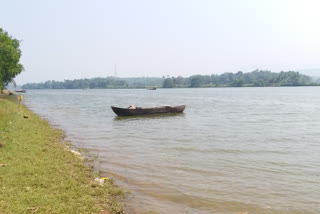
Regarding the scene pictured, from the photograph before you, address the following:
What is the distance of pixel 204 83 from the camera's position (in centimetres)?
19238

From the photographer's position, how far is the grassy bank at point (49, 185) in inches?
220

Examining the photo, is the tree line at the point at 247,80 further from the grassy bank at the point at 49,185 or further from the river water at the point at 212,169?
the grassy bank at the point at 49,185

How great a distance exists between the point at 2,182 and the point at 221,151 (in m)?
8.46

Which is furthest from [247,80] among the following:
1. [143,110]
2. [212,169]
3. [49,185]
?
[49,185]

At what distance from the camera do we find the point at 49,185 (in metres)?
6.66

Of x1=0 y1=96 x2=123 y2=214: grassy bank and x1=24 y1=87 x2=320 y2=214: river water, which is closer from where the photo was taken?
x1=0 y1=96 x2=123 y2=214: grassy bank

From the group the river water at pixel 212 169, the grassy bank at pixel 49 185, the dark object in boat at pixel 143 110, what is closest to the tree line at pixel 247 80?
the dark object in boat at pixel 143 110

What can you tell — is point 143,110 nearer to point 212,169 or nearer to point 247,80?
point 212,169

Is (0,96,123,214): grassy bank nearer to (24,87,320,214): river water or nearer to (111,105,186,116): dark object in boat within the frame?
(24,87,320,214): river water

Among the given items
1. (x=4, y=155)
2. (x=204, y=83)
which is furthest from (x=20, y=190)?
(x=204, y=83)

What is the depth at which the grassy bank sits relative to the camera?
5.58 metres

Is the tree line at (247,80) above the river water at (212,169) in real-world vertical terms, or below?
above

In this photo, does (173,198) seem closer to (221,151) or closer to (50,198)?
(50,198)

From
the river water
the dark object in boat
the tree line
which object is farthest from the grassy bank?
the tree line
